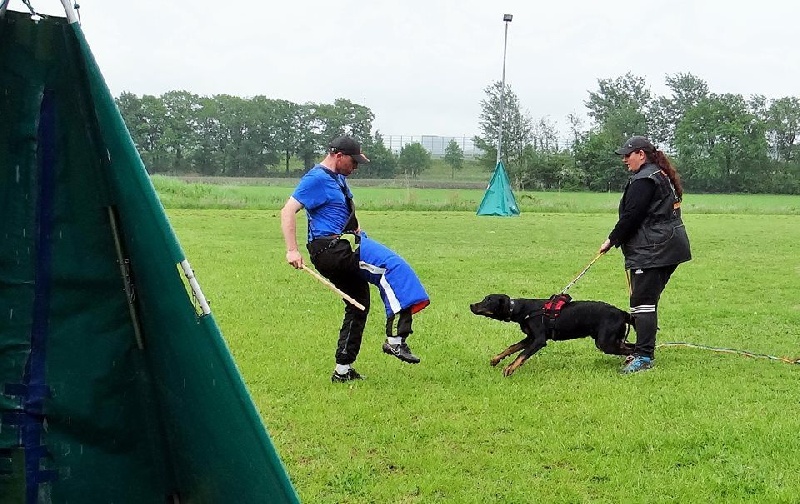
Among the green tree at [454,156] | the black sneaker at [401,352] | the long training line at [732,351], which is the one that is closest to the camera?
the black sneaker at [401,352]

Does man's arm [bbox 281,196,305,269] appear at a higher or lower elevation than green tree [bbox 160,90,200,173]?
lower

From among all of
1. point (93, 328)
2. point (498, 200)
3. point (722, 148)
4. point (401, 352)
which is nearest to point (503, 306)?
point (401, 352)

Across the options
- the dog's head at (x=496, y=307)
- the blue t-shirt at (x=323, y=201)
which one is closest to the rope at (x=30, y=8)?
the blue t-shirt at (x=323, y=201)

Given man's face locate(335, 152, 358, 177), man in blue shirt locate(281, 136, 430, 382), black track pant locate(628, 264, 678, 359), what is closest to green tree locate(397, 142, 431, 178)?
black track pant locate(628, 264, 678, 359)

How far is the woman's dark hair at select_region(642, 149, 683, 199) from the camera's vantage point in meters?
6.33

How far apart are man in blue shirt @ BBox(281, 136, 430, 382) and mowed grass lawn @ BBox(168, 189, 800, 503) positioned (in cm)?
66

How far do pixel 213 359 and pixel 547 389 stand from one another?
11.8 ft

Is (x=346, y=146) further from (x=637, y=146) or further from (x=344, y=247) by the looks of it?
(x=637, y=146)

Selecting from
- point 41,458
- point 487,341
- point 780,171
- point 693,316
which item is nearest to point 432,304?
point 487,341

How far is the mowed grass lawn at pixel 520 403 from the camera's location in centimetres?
415

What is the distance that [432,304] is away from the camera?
9.52 metres

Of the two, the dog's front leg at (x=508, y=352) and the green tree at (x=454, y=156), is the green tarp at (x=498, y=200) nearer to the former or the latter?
the dog's front leg at (x=508, y=352)

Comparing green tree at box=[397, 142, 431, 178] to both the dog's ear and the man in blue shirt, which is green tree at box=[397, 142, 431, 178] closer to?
the dog's ear

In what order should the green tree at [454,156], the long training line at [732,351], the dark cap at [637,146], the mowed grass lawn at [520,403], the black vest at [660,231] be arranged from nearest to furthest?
the mowed grass lawn at [520,403], the black vest at [660,231], the dark cap at [637,146], the long training line at [732,351], the green tree at [454,156]
